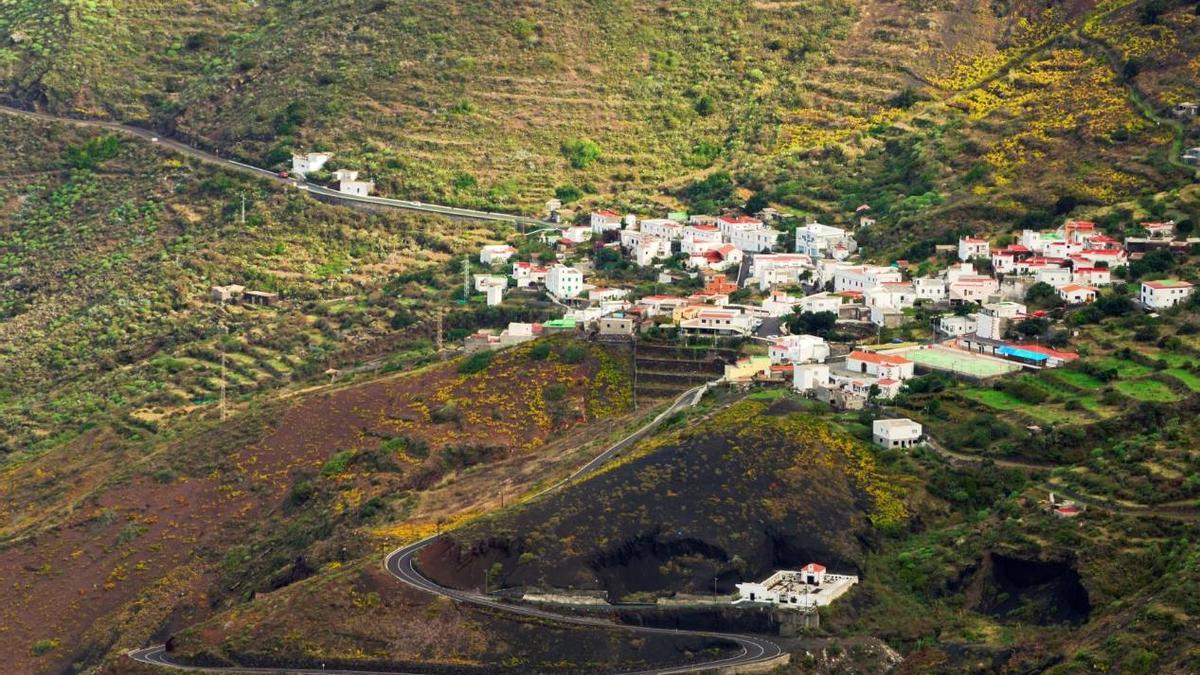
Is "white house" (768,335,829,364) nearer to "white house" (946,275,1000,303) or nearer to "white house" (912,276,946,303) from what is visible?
"white house" (912,276,946,303)

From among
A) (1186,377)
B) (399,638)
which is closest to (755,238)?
(1186,377)

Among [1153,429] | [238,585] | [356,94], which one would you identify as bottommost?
[238,585]

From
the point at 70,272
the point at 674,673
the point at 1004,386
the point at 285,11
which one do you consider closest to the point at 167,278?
the point at 70,272

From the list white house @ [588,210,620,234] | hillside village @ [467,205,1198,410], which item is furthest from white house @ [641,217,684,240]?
white house @ [588,210,620,234]

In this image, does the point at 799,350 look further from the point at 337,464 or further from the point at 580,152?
the point at 580,152

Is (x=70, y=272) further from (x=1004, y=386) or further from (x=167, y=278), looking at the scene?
(x=1004, y=386)

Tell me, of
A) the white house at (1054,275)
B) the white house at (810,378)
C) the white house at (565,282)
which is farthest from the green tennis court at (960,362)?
the white house at (565,282)

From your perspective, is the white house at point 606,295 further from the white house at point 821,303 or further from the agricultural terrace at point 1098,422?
the agricultural terrace at point 1098,422
